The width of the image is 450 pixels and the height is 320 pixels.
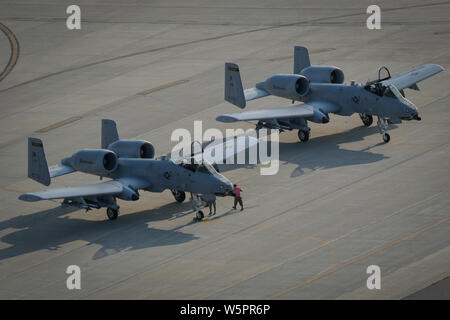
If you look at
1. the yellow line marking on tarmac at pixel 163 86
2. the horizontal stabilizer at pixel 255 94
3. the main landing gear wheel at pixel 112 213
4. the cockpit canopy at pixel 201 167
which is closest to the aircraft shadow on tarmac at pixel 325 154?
the horizontal stabilizer at pixel 255 94

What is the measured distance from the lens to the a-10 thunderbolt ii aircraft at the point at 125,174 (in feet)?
148

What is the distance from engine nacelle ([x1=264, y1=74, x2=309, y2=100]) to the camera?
57.6 meters

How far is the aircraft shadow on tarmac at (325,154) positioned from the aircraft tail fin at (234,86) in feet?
11.7

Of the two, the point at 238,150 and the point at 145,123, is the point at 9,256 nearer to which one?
the point at 238,150

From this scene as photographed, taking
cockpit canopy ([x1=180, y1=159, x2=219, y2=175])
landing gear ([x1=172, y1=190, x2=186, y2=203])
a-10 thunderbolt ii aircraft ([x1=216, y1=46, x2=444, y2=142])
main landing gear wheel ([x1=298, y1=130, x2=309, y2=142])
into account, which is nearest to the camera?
cockpit canopy ([x1=180, y1=159, x2=219, y2=175])

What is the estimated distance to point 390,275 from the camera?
37812mm

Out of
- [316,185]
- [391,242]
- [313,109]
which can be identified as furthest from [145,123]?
[391,242]

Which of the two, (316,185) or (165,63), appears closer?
(316,185)

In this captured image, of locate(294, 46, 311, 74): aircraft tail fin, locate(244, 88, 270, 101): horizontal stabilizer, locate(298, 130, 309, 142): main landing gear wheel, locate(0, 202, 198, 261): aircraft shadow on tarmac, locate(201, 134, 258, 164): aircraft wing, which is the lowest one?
locate(0, 202, 198, 261): aircraft shadow on tarmac

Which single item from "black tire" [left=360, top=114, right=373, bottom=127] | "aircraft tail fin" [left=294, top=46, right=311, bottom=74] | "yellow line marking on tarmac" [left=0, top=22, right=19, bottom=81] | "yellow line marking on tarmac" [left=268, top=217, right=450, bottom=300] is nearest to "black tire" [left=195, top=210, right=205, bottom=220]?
"yellow line marking on tarmac" [left=268, top=217, right=450, bottom=300]

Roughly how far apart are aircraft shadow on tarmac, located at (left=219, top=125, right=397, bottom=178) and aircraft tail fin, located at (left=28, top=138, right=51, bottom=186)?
10.7 metres

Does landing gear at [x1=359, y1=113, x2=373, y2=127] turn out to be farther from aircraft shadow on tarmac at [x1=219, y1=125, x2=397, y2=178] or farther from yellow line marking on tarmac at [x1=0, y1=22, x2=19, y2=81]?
yellow line marking on tarmac at [x1=0, y1=22, x2=19, y2=81]

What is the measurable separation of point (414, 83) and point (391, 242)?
19958 mm

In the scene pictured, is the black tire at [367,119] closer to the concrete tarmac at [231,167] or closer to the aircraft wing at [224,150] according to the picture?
the concrete tarmac at [231,167]
